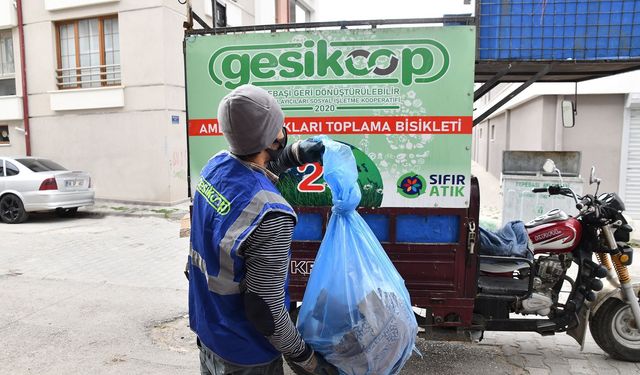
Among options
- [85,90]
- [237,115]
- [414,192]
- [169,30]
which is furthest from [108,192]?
[237,115]

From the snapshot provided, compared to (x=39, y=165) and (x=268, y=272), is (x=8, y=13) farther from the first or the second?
(x=268, y=272)

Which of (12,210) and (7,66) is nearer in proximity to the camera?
(12,210)

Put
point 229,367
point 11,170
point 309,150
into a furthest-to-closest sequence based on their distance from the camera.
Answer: point 11,170
point 309,150
point 229,367

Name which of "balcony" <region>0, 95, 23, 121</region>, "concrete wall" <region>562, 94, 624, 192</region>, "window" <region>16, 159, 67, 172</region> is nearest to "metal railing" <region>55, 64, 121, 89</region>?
"balcony" <region>0, 95, 23, 121</region>

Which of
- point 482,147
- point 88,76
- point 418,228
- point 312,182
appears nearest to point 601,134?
point 418,228

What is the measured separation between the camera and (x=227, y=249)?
152cm

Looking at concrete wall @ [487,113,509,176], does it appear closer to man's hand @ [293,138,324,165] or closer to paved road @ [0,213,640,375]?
paved road @ [0,213,640,375]

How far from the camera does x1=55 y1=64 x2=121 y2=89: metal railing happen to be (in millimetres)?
12312

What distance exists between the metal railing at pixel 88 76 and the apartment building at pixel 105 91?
26 mm

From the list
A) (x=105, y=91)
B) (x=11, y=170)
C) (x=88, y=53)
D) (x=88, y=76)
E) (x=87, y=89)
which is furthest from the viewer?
(x=88, y=76)

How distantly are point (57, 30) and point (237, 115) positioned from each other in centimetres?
1352

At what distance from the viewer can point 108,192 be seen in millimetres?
12312

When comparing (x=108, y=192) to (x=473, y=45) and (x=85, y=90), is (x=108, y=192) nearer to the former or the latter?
(x=85, y=90)

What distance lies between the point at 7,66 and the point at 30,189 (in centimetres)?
567
